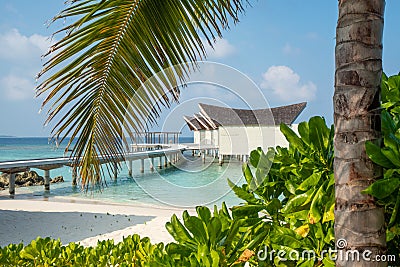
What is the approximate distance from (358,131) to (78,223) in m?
7.76

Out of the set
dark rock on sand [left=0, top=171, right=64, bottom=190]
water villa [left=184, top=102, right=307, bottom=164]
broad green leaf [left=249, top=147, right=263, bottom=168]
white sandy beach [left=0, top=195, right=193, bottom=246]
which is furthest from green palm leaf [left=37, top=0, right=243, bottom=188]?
dark rock on sand [left=0, top=171, right=64, bottom=190]

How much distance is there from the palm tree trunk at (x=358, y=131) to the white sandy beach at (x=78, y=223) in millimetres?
5458

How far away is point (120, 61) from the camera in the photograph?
2.49 m

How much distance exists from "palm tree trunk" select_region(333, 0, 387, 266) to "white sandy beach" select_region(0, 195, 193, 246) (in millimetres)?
5458

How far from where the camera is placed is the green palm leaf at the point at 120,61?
7.73 ft

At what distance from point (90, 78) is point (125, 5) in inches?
19.1

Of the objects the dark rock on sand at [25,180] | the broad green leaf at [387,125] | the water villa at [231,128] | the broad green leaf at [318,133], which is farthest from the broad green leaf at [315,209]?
the dark rock on sand at [25,180]

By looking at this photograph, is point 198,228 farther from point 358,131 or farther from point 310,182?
point 358,131

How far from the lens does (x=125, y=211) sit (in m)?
9.67

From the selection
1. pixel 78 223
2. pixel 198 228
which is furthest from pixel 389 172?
pixel 78 223

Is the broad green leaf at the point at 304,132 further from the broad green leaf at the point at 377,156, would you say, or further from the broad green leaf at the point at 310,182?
the broad green leaf at the point at 377,156

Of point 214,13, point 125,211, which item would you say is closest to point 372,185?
point 214,13

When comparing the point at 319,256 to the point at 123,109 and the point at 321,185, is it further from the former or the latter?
the point at 123,109

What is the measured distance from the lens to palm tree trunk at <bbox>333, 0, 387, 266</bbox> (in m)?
1.10
